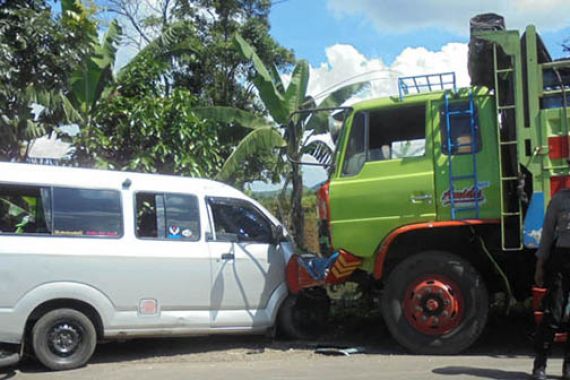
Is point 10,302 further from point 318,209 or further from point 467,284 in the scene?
point 467,284

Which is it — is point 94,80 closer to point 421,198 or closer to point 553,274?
point 421,198

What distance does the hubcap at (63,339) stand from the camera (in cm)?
689

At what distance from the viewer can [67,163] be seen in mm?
11625

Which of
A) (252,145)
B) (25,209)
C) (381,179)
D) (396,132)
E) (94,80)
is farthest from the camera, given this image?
(252,145)

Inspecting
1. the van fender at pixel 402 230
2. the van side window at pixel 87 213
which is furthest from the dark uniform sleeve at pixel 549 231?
the van side window at pixel 87 213

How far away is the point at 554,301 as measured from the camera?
5754 millimetres

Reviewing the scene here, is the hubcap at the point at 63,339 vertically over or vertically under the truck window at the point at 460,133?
under

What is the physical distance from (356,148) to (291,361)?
2400mm

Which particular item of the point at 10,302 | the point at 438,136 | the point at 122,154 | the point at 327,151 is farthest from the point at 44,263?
the point at 327,151

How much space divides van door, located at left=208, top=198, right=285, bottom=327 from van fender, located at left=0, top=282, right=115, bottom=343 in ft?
3.88

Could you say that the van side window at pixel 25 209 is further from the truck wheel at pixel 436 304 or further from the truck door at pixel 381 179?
the truck wheel at pixel 436 304

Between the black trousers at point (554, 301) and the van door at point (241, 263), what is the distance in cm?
319

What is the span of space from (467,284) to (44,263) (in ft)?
14.0

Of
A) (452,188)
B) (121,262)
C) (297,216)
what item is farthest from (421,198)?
(297,216)
